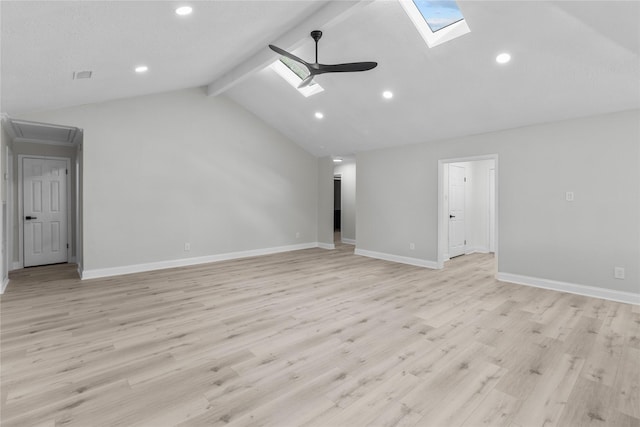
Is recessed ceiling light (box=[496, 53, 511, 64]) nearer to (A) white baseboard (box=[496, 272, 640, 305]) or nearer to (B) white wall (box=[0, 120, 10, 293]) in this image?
(A) white baseboard (box=[496, 272, 640, 305])

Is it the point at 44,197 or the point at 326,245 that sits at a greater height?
the point at 44,197

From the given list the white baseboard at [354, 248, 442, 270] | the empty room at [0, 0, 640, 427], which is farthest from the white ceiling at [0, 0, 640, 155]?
the white baseboard at [354, 248, 442, 270]

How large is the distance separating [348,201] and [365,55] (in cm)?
565

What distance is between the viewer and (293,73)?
5.35 meters

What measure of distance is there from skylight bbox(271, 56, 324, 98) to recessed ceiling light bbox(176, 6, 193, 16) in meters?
2.57

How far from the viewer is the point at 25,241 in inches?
226

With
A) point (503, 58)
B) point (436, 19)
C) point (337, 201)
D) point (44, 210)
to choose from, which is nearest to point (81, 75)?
point (436, 19)

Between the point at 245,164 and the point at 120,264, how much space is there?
9.78 feet

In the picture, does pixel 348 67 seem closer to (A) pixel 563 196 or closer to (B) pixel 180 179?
(A) pixel 563 196

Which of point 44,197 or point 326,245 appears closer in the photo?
point 44,197

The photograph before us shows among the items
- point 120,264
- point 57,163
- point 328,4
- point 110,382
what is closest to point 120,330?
point 110,382

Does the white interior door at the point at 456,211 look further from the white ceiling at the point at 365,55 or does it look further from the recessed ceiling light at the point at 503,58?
the recessed ceiling light at the point at 503,58

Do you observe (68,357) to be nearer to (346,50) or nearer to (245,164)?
(346,50)

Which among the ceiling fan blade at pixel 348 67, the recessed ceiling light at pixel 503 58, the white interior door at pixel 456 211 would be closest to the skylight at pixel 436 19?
the recessed ceiling light at pixel 503 58
